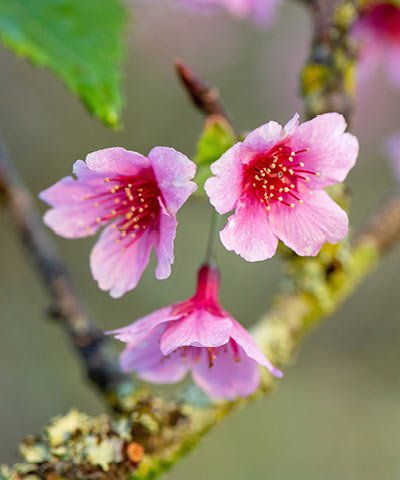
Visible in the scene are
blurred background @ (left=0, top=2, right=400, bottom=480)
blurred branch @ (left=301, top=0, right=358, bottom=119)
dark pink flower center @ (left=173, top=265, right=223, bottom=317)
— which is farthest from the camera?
blurred background @ (left=0, top=2, right=400, bottom=480)

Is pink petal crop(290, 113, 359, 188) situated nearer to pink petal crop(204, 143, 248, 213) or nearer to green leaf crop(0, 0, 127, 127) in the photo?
pink petal crop(204, 143, 248, 213)

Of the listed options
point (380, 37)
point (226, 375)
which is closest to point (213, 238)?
point (226, 375)

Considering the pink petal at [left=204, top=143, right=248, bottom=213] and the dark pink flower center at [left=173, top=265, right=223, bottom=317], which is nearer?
the pink petal at [left=204, top=143, right=248, bottom=213]

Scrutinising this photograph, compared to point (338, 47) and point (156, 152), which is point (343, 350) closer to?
point (338, 47)

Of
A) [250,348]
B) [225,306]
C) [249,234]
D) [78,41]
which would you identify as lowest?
[225,306]

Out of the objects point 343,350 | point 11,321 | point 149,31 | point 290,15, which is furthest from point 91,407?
point 290,15

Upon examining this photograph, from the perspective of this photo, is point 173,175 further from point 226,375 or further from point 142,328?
point 226,375

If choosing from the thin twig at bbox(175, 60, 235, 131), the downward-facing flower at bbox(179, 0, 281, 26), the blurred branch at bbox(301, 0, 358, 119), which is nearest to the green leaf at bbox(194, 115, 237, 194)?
the thin twig at bbox(175, 60, 235, 131)
